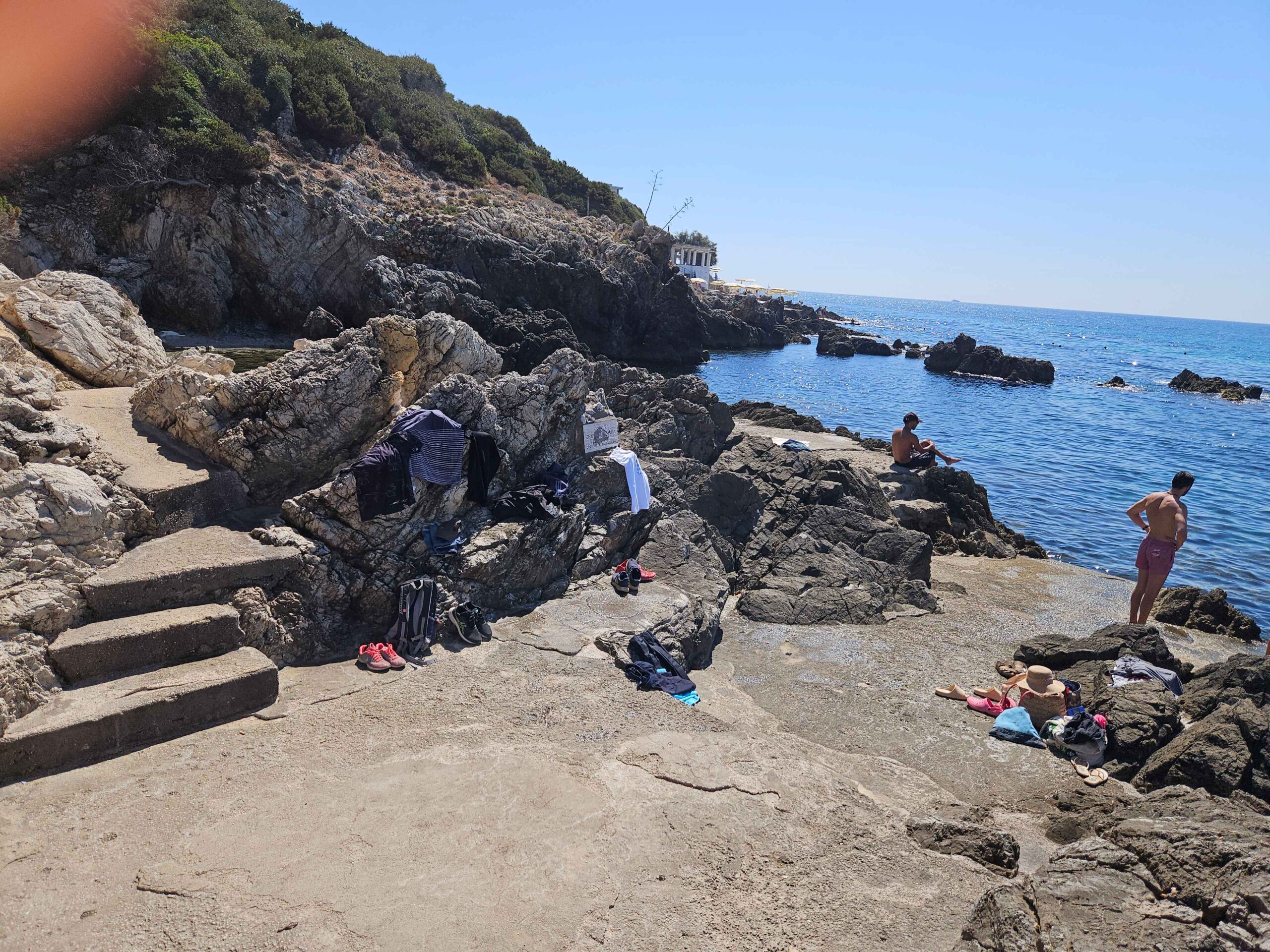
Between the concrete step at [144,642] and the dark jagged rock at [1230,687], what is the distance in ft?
32.6

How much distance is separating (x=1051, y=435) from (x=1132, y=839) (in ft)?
111

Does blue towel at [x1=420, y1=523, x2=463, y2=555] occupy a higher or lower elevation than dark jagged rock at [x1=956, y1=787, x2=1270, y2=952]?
higher

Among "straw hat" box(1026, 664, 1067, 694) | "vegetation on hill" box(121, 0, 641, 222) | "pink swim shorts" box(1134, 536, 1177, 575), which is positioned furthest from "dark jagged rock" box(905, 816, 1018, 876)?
"vegetation on hill" box(121, 0, 641, 222)

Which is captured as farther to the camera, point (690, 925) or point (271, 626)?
point (271, 626)

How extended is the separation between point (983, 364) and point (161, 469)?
63434mm

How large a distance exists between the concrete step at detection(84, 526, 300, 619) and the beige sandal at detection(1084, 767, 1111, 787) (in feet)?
25.8

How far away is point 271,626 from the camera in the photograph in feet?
22.0

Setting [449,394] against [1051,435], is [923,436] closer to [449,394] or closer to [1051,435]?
[1051,435]

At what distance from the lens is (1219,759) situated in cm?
677

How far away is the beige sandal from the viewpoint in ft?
22.6

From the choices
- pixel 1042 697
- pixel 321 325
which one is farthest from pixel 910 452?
pixel 321 325

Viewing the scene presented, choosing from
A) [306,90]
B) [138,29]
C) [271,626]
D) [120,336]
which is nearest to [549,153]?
[306,90]

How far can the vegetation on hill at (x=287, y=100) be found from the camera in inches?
1166

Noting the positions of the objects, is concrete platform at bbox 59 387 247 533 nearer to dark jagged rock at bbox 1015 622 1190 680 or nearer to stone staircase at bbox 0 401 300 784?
stone staircase at bbox 0 401 300 784
